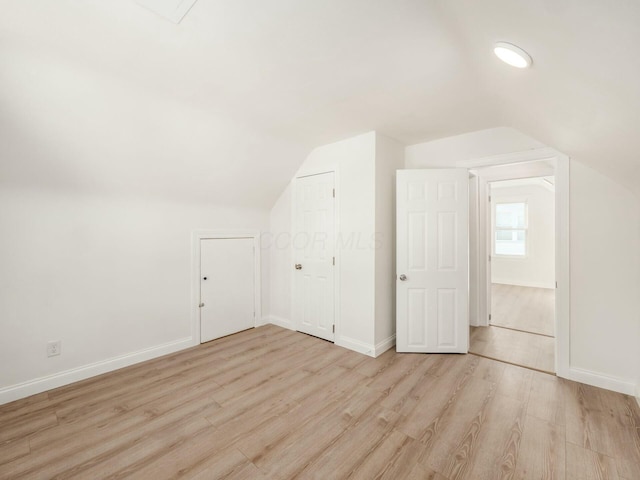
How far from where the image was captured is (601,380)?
2.39 m

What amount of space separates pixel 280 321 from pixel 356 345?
53.0 inches

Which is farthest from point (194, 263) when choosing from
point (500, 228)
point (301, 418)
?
point (500, 228)

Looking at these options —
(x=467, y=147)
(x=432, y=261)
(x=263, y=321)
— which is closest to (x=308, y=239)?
(x=263, y=321)

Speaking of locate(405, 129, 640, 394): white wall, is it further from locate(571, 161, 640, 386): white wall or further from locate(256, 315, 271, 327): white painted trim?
locate(256, 315, 271, 327): white painted trim

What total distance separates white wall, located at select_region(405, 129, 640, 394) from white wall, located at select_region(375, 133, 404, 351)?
1658 mm

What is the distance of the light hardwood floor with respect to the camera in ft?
5.29

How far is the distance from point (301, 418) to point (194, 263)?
7.16 ft

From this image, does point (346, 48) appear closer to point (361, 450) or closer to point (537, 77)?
point (537, 77)

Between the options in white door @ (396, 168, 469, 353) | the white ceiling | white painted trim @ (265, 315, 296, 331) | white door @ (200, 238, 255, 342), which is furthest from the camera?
white painted trim @ (265, 315, 296, 331)

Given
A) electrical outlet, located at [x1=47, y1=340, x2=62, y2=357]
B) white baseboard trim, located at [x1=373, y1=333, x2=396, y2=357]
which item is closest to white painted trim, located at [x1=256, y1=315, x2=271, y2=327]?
white baseboard trim, located at [x1=373, y1=333, x2=396, y2=357]

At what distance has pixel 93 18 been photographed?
1468 mm

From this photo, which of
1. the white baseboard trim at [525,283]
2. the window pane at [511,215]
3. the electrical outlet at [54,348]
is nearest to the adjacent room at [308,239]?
the electrical outlet at [54,348]

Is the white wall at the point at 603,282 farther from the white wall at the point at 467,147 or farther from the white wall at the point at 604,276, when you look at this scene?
the white wall at the point at 467,147

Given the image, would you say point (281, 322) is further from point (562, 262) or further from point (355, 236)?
point (562, 262)
